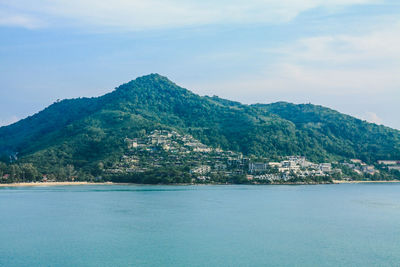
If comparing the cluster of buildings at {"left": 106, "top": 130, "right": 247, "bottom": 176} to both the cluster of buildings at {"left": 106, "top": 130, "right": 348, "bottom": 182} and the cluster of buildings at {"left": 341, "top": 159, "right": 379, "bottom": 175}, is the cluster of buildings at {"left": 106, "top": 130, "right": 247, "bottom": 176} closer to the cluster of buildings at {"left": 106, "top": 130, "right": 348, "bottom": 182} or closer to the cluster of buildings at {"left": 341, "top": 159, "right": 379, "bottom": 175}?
the cluster of buildings at {"left": 106, "top": 130, "right": 348, "bottom": 182}

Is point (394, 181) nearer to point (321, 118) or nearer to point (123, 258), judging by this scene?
point (321, 118)

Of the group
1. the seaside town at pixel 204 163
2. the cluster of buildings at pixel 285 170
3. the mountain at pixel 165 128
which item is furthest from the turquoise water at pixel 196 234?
the mountain at pixel 165 128

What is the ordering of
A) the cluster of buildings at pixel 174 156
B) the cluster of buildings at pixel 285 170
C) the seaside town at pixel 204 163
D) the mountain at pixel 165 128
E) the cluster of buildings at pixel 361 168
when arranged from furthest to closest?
1. the cluster of buildings at pixel 361 168
2. the mountain at pixel 165 128
3. the cluster of buildings at pixel 285 170
4. the seaside town at pixel 204 163
5. the cluster of buildings at pixel 174 156

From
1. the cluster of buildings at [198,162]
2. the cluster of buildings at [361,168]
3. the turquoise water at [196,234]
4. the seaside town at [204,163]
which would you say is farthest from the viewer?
the cluster of buildings at [361,168]

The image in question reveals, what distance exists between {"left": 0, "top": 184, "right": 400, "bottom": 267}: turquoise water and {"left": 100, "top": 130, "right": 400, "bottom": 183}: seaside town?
170ft

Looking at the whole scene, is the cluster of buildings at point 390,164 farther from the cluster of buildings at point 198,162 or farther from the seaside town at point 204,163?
the cluster of buildings at point 198,162

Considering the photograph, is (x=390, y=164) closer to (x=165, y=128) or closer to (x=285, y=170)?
(x=285, y=170)

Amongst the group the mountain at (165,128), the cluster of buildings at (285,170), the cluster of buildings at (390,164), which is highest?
the mountain at (165,128)

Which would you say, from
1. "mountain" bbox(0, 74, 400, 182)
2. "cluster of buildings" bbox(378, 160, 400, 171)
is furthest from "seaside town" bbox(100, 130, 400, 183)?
"cluster of buildings" bbox(378, 160, 400, 171)

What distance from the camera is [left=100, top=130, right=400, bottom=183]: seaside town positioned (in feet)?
378

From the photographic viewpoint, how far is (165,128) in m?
142

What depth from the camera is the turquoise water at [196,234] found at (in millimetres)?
31875

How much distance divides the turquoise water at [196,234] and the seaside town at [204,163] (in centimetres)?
5167

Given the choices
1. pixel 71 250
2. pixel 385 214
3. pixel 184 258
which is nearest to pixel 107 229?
pixel 71 250
